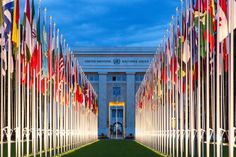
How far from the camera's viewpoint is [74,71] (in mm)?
51312

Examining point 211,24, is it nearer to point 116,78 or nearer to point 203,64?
point 203,64

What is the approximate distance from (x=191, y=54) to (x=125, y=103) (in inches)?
4004

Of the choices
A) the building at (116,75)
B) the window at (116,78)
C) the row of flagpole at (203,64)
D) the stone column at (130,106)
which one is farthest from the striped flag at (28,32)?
the window at (116,78)

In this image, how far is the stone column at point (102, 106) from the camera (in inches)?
4990

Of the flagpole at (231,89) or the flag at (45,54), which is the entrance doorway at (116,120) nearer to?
the flag at (45,54)

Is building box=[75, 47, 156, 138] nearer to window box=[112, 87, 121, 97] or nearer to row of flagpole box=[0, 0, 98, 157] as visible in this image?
window box=[112, 87, 121, 97]

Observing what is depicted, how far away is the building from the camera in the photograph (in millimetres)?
126312

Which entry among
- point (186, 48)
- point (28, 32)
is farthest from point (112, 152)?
point (28, 32)

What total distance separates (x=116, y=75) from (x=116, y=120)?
1121 centimetres

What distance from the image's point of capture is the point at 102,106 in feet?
419

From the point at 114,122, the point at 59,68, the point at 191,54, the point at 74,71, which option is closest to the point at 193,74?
the point at 191,54

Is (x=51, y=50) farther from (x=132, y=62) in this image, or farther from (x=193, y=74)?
(x=132, y=62)

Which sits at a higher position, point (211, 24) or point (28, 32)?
point (28, 32)

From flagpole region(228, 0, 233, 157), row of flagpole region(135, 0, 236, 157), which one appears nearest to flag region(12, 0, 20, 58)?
row of flagpole region(135, 0, 236, 157)
